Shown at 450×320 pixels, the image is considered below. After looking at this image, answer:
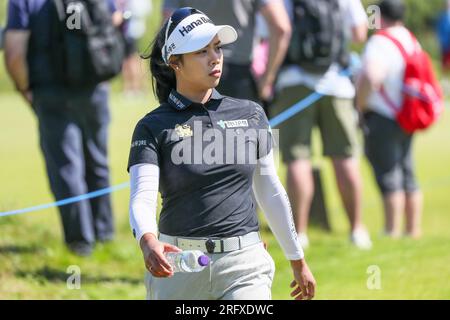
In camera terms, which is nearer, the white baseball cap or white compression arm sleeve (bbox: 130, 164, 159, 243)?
white compression arm sleeve (bbox: 130, 164, 159, 243)

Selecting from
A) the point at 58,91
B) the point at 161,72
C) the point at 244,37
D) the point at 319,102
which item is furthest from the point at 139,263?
the point at 161,72

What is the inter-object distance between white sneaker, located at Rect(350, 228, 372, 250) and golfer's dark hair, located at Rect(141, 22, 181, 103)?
12.8ft

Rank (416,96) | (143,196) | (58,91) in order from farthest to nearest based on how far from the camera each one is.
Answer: (416,96), (58,91), (143,196)

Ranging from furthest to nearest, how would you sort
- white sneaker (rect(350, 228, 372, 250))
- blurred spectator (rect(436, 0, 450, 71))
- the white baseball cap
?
blurred spectator (rect(436, 0, 450, 71))
white sneaker (rect(350, 228, 372, 250))
the white baseball cap

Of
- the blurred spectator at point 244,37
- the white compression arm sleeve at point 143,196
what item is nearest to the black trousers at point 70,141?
the blurred spectator at point 244,37

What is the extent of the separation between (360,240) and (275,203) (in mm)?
4037

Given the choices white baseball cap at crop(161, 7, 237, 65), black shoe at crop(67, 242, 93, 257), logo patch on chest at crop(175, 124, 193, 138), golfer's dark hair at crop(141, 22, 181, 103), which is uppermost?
white baseball cap at crop(161, 7, 237, 65)

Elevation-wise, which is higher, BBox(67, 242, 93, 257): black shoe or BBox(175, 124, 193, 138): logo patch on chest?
BBox(175, 124, 193, 138): logo patch on chest

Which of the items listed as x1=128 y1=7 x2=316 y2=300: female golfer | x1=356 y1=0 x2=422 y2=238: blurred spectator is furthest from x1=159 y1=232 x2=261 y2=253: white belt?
x1=356 y1=0 x2=422 y2=238: blurred spectator

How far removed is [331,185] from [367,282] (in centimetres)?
733

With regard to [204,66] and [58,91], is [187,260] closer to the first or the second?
[204,66]

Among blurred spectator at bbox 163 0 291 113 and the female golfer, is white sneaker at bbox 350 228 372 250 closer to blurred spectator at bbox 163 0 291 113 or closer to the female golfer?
blurred spectator at bbox 163 0 291 113

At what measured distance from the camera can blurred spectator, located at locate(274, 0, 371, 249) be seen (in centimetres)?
873

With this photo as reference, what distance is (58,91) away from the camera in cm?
815
